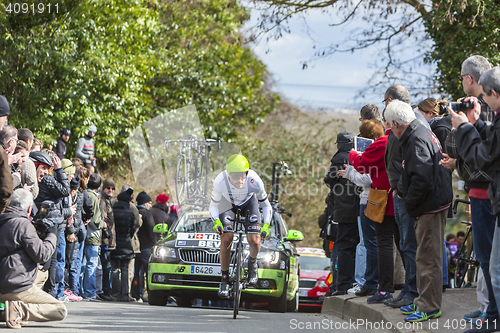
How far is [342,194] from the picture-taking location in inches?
349

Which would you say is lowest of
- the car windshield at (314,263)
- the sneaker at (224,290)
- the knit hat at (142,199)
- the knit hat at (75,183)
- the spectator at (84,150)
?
the car windshield at (314,263)

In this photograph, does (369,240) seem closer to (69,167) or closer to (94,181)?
(69,167)

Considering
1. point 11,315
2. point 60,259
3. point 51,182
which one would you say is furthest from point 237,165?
point 11,315

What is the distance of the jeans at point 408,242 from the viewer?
6723mm

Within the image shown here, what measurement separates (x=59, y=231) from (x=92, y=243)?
2.67 metres

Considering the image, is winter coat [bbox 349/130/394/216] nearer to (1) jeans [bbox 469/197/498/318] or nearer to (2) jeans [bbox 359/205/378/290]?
(2) jeans [bbox 359/205/378/290]

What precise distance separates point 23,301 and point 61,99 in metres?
14.6

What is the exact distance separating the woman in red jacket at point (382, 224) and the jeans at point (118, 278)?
6.45m

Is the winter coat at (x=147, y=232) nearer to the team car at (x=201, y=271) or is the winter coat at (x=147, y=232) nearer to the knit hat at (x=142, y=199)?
the knit hat at (x=142, y=199)

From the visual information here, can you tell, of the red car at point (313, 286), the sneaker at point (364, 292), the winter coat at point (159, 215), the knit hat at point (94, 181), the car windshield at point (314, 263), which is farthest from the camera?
the car windshield at point (314, 263)

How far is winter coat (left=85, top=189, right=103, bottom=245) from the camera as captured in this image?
1166 centimetres

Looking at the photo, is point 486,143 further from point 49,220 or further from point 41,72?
point 41,72

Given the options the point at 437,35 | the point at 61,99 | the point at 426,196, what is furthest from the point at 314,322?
the point at 61,99

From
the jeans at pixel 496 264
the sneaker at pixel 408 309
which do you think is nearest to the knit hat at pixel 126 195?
the sneaker at pixel 408 309
